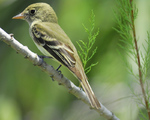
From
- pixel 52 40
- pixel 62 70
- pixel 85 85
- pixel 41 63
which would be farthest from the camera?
pixel 62 70

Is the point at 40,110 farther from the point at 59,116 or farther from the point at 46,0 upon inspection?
the point at 46,0

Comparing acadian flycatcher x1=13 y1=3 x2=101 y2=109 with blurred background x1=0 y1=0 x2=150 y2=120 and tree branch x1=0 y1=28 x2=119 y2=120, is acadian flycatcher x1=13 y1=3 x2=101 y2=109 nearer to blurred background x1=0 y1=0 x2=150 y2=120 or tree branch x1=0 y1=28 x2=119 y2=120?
tree branch x1=0 y1=28 x2=119 y2=120

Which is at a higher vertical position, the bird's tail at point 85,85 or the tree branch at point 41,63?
the tree branch at point 41,63

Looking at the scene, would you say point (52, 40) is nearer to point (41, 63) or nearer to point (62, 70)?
point (41, 63)

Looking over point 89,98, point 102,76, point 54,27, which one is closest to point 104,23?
point 102,76

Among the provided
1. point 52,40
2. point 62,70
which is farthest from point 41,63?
point 62,70

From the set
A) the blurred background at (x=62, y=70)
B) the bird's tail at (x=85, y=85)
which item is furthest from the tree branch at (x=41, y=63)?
the blurred background at (x=62, y=70)

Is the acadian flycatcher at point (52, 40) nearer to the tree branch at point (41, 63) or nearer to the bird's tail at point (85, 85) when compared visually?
the bird's tail at point (85, 85)
